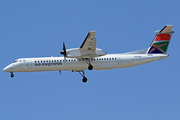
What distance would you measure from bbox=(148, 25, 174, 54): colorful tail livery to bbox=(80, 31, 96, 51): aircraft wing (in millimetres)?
6039

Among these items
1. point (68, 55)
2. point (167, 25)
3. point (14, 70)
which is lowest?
point (14, 70)

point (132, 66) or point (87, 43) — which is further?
point (132, 66)

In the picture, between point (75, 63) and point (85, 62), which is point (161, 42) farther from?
point (75, 63)

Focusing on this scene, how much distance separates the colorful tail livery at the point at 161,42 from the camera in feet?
93.5

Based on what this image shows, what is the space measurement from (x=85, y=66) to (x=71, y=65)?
133cm

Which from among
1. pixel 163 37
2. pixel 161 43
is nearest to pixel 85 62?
pixel 161 43

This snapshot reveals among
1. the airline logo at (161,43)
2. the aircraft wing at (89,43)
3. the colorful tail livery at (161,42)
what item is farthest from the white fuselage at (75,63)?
the aircraft wing at (89,43)

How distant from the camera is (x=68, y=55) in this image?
86.1ft

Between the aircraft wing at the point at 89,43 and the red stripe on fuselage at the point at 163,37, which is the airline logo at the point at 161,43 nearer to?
the red stripe on fuselage at the point at 163,37

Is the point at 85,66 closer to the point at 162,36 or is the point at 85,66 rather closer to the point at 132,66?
the point at 132,66

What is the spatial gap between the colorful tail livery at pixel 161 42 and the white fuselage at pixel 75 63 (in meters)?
0.80

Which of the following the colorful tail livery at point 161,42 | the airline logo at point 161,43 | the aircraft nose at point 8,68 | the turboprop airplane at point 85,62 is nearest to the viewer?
the turboprop airplane at point 85,62

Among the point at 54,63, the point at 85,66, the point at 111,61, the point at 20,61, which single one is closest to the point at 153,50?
the point at 111,61

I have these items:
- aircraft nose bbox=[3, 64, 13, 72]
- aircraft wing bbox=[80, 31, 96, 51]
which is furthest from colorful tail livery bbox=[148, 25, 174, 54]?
aircraft nose bbox=[3, 64, 13, 72]
